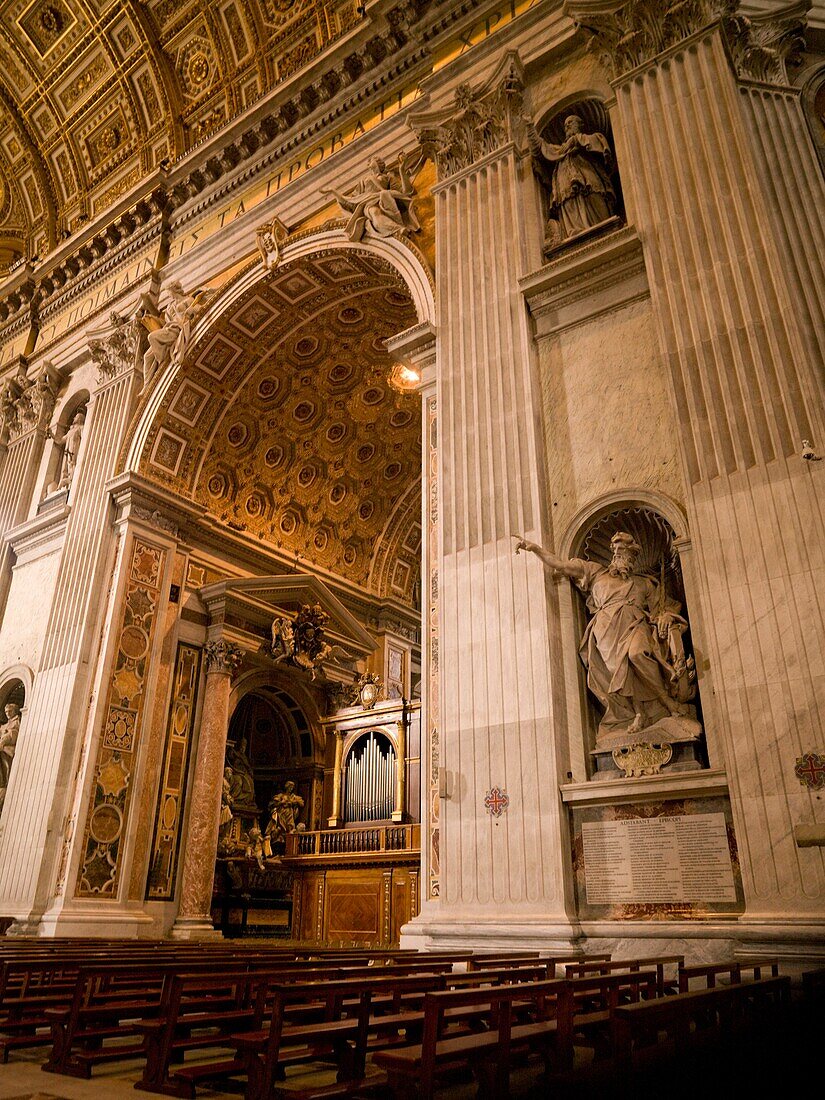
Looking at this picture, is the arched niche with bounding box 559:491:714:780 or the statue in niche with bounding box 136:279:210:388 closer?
the arched niche with bounding box 559:491:714:780

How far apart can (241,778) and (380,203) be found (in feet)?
28.7

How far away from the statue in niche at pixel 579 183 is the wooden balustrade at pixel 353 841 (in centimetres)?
772

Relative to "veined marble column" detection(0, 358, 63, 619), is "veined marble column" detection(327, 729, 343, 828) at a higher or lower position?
lower

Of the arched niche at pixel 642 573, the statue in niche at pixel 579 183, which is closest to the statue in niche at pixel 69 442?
the statue in niche at pixel 579 183

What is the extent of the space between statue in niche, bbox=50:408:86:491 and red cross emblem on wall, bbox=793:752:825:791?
11243 millimetres

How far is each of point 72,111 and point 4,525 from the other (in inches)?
303

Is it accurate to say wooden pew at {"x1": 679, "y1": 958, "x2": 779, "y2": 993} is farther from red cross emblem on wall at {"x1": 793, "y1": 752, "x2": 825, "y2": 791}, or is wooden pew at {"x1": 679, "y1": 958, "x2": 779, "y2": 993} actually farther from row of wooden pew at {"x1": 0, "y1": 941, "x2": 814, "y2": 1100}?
red cross emblem on wall at {"x1": 793, "y1": 752, "x2": 825, "y2": 791}

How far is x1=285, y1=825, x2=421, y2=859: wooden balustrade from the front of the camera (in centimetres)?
1126

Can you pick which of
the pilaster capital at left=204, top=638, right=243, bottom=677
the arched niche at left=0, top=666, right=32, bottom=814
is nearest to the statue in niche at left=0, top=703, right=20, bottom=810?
the arched niche at left=0, top=666, right=32, bottom=814

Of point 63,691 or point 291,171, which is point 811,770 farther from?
point 291,171

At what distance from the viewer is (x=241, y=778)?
13.1 metres

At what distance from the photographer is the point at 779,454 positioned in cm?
566

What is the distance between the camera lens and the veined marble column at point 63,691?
989 cm

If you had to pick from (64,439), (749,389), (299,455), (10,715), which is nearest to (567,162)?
(749,389)
